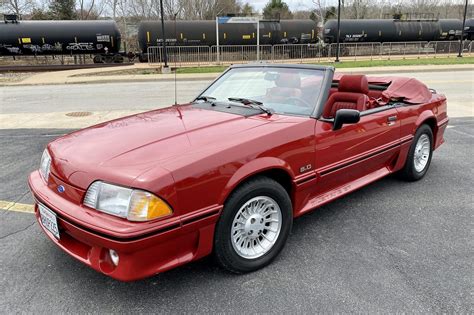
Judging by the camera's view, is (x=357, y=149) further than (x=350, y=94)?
No

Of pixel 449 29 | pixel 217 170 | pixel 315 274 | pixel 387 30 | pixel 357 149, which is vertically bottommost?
pixel 315 274

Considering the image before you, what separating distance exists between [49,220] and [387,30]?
107 feet

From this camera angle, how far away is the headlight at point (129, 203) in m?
2.37

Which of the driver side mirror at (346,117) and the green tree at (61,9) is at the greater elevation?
the green tree at (61,9)

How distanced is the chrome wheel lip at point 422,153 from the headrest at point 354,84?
108 centimetres

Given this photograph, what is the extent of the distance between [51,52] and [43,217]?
80.4ft

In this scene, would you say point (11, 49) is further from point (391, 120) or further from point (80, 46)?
point (391, 120)

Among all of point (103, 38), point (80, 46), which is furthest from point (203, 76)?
point (80, 46)

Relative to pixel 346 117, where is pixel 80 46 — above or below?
above

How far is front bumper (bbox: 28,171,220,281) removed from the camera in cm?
236

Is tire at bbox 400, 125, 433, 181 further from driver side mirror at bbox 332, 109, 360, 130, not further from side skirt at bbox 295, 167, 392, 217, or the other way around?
driver side mirror at bbox 332, 109, 360, 130

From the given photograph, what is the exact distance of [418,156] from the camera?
4.94m

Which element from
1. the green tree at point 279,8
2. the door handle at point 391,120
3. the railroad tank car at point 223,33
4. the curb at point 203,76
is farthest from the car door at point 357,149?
the green tree at point 279,8

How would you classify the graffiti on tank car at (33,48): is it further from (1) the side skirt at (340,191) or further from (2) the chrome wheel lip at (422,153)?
(1) the side skirt at (340,191)
